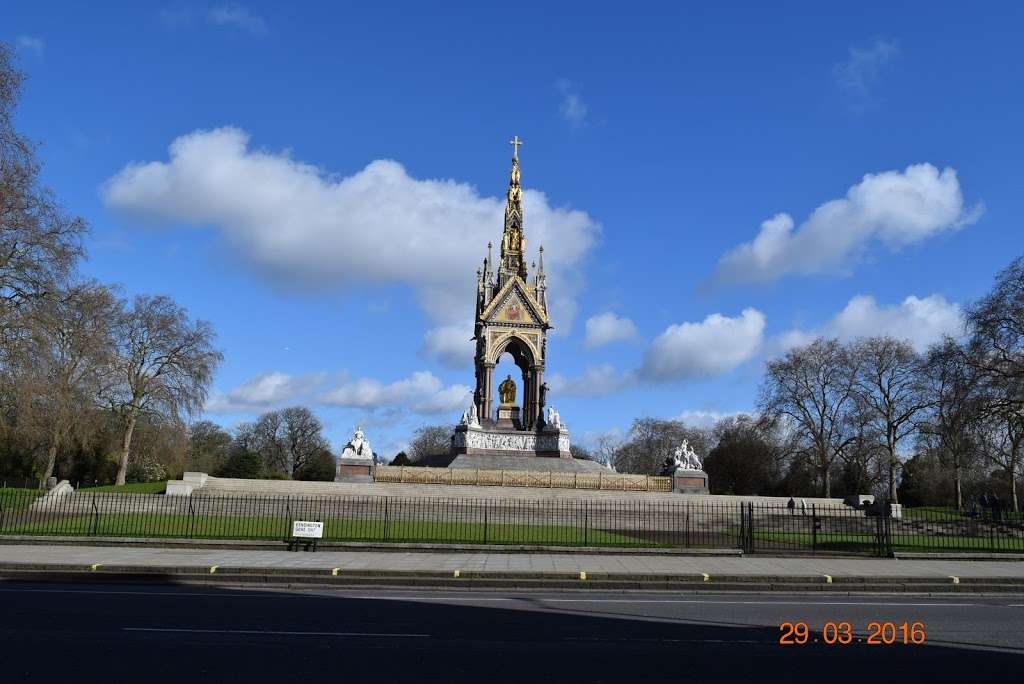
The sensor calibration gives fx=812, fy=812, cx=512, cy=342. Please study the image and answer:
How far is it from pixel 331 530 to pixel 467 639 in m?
15.0

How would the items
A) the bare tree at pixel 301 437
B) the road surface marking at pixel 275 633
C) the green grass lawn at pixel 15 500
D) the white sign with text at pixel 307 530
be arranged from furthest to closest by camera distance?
the bare tree at pixel 301 437, the green grass lawn at pixel 15 500, the white sign with text at pixel 307 530, the road surface marking at pixel 275 633

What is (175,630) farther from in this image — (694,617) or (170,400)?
(170,400)

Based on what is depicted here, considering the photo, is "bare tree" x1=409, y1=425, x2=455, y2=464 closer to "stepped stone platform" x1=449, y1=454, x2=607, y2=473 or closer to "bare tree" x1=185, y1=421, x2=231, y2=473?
"bare tree" x1=185, y1=421, x2=231, y2=473

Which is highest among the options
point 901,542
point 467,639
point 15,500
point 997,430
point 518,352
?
point 518,352

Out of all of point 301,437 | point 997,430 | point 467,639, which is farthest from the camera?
point 301,437

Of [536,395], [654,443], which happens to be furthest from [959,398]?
[654,443]

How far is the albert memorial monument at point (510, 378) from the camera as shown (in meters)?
47.6

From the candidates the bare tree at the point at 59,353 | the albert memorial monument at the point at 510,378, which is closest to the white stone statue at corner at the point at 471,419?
the albert memorial monument at the point at 510,378

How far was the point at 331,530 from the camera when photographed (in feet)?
76.9

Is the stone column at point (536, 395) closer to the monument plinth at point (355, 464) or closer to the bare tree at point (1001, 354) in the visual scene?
the monument plinth at point (355, 464)

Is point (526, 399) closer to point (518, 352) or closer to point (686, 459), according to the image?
point (518, 352)

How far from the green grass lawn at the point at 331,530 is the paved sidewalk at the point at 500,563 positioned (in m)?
1.68

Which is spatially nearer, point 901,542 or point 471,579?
point 471,579

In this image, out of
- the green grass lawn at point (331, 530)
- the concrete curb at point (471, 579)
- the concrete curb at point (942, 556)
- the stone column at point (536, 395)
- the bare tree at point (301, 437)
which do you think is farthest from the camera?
the bare tree at point (301, 437)
